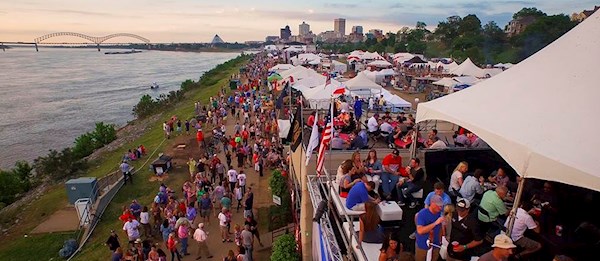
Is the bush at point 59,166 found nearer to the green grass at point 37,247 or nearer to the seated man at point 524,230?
the green grass at point 37,247

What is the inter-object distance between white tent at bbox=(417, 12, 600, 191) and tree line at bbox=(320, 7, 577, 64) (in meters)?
57.2

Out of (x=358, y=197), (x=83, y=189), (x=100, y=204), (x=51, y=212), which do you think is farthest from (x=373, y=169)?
(x=51, y=212)

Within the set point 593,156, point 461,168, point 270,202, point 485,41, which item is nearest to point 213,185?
point 270,202

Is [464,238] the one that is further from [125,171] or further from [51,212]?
[51,212]

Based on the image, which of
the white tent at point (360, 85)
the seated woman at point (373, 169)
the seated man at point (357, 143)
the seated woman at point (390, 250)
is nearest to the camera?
the seated woman at point (390, 250)

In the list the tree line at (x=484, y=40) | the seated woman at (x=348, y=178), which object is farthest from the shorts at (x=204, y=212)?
the tree line at (x=484, y=40)

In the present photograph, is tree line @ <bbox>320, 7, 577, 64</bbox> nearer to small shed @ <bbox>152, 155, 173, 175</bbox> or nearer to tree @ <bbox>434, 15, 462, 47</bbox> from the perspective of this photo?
tree @ <bbox>434, 15, 462, 47</bbox>

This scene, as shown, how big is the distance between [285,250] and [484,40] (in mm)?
75642

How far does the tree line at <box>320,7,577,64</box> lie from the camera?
201 ft

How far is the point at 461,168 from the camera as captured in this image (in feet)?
23.3

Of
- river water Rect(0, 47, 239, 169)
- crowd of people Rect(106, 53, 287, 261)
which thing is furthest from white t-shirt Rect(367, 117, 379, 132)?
river water Rect(0, 47, 239, 169)

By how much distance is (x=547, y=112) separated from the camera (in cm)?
527

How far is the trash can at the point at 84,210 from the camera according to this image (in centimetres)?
1594

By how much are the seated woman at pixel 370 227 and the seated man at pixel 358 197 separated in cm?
46
